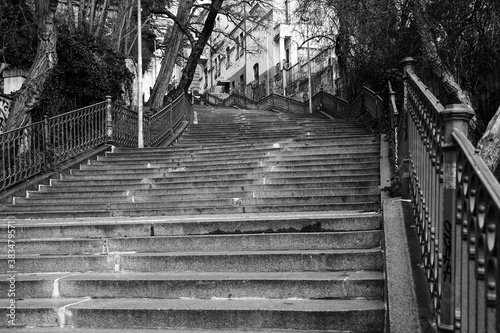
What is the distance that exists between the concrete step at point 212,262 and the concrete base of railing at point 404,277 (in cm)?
36

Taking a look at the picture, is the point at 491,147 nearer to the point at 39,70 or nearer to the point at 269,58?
the point at 39,70

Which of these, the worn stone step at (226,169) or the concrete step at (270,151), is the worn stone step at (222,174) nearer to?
the worn stone step at (226,169)

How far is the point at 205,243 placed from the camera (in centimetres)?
561

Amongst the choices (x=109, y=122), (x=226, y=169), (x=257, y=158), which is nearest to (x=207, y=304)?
(x=226, y=169)

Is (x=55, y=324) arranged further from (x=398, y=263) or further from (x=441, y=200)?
(x=441, y=200)

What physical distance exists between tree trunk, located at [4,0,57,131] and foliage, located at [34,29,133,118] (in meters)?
2.00

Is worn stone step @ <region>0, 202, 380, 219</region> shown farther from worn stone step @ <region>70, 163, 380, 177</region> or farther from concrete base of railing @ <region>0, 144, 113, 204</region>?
worn stone step @ <region>70, 163, 380, 177</region>

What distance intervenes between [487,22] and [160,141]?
9.57m

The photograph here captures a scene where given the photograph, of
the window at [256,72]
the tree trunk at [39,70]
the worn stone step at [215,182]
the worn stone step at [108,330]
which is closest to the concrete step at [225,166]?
the worn stone step at [215,182]

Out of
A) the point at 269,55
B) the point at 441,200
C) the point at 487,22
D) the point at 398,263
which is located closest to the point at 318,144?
the point at 487,22

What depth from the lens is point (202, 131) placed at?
17797 mm

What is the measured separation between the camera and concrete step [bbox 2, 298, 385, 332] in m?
3.99

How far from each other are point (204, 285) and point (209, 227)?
1.19 meters

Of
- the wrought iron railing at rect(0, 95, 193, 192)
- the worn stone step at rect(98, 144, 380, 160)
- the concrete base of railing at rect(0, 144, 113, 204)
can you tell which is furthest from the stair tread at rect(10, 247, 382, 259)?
the worn stone step at rect(98, 144, 380, 160)
